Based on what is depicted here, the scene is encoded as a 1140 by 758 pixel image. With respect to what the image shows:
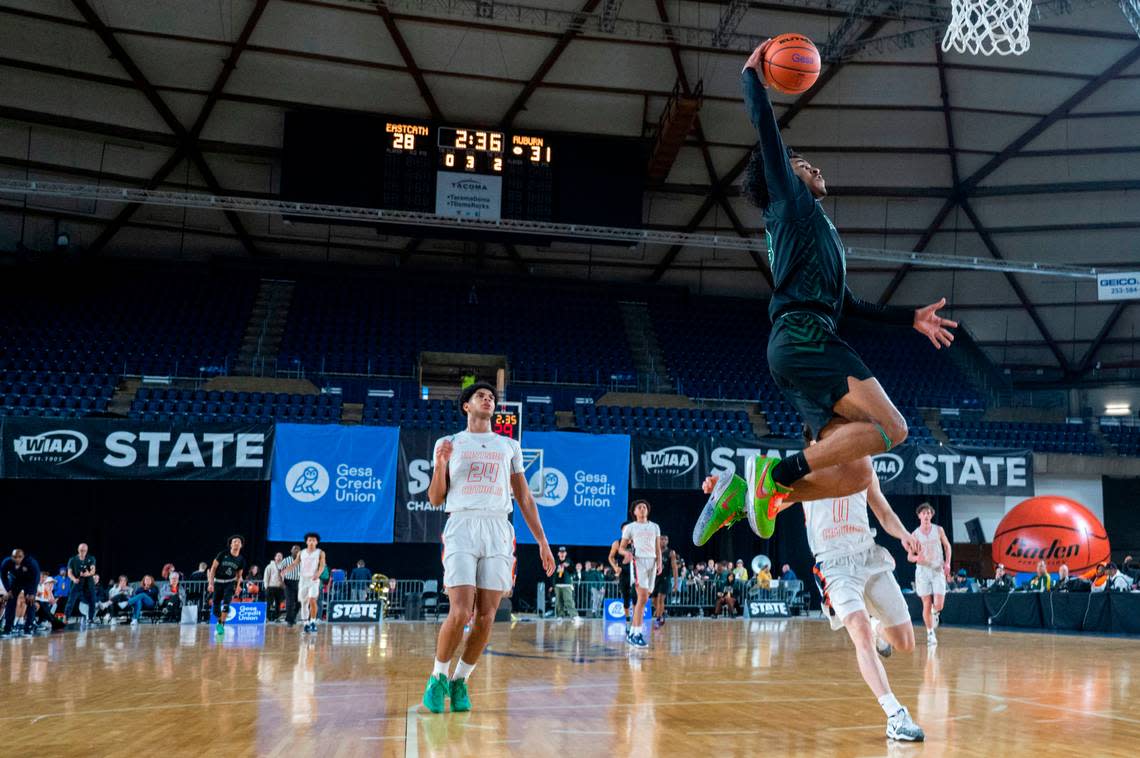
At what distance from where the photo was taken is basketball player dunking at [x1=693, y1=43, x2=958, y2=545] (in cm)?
471

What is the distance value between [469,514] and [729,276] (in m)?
26.7

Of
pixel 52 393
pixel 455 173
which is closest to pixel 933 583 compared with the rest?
pixel 455 173

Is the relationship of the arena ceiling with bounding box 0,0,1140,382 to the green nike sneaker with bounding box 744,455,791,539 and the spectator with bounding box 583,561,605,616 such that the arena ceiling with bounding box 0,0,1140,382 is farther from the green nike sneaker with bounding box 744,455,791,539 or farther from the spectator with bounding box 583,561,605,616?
the green nike sneaker with bounding box 744,455,791,539

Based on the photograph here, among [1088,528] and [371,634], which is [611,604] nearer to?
[371,634]

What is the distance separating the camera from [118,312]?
89.2ft

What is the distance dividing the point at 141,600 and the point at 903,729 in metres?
18.3

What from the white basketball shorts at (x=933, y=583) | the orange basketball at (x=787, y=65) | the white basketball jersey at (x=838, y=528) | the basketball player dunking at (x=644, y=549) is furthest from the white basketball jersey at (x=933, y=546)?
the orange basketball at (x=787, y=65)

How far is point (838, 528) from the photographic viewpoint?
648 centimetres

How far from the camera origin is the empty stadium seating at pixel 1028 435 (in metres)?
27.2

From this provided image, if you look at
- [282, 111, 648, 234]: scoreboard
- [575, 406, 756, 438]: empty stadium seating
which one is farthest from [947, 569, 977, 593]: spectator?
[282, 111, 648, 234]: scoreboard

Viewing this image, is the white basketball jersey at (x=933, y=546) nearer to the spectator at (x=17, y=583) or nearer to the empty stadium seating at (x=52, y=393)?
the spectator at (x=17, y=583)

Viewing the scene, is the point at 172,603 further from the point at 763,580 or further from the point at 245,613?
the point at 763,580

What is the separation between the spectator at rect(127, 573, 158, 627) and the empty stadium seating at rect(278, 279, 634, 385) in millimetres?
7255

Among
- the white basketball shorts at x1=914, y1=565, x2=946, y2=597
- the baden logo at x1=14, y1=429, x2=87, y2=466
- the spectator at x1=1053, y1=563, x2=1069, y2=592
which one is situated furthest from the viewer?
the baden logo at x1=14, y1=429, x2=87, y2=466
